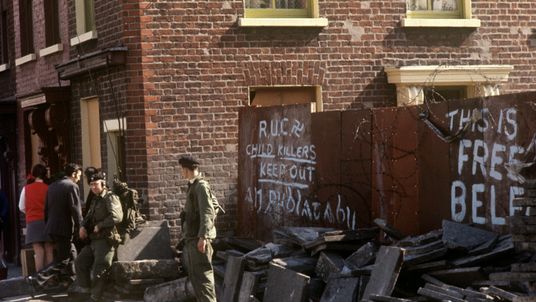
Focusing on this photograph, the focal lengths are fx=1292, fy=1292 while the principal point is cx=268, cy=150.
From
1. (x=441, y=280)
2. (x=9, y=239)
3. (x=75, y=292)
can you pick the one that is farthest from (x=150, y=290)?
(x=9, y=239)

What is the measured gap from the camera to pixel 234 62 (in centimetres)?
1850

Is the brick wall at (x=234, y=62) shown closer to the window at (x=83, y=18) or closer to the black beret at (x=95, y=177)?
the black beret at (x=95, y=177)

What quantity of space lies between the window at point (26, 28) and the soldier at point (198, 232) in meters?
12.4

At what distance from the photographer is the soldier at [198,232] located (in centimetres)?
1357

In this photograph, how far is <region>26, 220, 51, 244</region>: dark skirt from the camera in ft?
62.9

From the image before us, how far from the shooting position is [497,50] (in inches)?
784

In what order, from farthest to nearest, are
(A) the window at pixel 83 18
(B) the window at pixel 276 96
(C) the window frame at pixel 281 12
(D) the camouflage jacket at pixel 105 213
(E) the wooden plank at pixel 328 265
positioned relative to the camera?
(A) the window at pixel 83 18 → (B) the window at pixel 276 96 → (C) the window frame at pixel 281 12 → (D) the camouflage jacket at pixel 105 213 → (E) the wooden plank at pixel 328 265

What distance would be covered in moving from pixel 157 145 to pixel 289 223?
251 cm

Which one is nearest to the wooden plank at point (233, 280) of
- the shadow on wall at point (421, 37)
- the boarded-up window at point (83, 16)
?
the shadow on wall at point (421, 37)

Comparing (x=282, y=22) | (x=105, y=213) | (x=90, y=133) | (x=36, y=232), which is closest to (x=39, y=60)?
(x=90, y=133)

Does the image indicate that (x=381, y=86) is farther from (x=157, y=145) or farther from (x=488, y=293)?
(x=488, y=293)

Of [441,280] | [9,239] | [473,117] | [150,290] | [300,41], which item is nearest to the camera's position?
[441,280]

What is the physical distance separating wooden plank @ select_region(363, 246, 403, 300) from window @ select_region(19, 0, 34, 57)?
46.8ft

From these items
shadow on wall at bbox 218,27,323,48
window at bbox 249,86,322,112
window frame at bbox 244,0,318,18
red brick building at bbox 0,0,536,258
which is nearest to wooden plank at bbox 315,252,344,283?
red brick building at bbox 0,0,536,258
